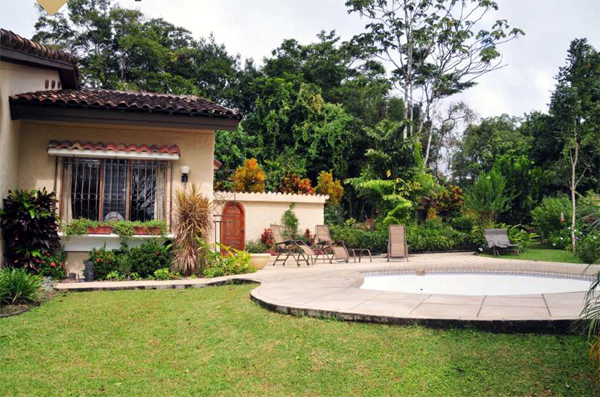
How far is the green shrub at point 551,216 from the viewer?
63.1 feet

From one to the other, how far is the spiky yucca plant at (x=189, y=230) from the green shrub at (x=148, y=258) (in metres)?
0.25

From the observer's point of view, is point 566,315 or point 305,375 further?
point 566,315

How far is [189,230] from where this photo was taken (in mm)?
10258

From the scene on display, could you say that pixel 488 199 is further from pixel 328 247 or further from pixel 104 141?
pixel 104 141

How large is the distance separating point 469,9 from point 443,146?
10974 millimetres

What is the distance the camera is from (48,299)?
767cm

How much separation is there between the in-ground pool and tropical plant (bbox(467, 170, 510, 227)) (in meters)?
7.76

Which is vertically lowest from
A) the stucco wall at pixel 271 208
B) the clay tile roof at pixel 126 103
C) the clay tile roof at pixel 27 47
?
Result: the stucco wall at pixel 271 208

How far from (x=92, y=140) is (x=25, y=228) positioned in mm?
2519

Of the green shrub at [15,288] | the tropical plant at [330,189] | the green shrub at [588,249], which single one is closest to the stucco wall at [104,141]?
the green shrub at [15,288]

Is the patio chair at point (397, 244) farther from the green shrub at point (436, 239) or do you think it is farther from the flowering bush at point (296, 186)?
the flowering bush at point (296, 186)

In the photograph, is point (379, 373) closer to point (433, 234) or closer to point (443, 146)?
point (433, 234)

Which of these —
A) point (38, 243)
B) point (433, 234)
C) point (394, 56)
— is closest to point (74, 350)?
point (38, 243)

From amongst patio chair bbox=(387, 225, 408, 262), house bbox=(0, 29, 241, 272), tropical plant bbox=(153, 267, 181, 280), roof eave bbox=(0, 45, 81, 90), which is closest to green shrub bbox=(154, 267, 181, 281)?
tropical plant bbox=(153, 267, 181, 280)
